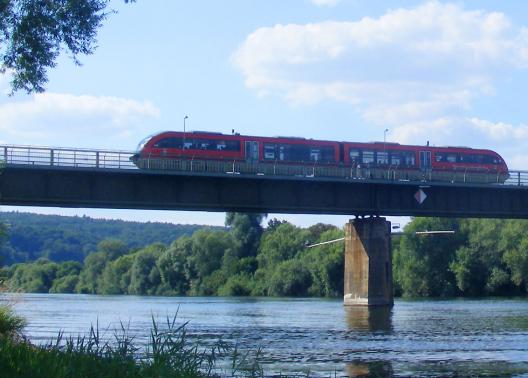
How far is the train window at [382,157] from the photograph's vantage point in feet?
264

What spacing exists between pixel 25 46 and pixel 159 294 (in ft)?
472

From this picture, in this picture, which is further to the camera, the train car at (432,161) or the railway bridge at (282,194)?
the train car at (432,161)

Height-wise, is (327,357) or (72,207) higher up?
(72,207)

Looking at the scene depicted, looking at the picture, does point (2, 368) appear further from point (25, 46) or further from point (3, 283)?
point (3, 283)

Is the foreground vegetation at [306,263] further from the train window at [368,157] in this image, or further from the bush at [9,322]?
the bush at [9,322]

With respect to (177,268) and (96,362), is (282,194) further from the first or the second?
(177,268)

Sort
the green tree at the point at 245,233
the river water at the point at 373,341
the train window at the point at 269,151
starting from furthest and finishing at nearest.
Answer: the green tree at the point at 245,233, the train window at the point at 269,151, the river water at the point at 373,341

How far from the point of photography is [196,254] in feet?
532

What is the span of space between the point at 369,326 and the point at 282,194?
59.4 feet

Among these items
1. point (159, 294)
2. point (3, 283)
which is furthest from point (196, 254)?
point (3, 283)

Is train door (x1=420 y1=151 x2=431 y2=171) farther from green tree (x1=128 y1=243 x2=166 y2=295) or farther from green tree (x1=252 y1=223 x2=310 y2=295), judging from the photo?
green tree (x1=128 y1=243 x2=166 y2=295)

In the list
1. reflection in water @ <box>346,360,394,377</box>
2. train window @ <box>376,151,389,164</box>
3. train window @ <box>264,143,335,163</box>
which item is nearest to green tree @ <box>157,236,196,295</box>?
train window @ <box>376,151,389,164</box>

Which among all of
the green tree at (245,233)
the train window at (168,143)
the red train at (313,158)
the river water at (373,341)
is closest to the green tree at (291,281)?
the green tree at (245,233)

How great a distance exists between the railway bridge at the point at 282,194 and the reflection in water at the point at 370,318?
4.87 ft
